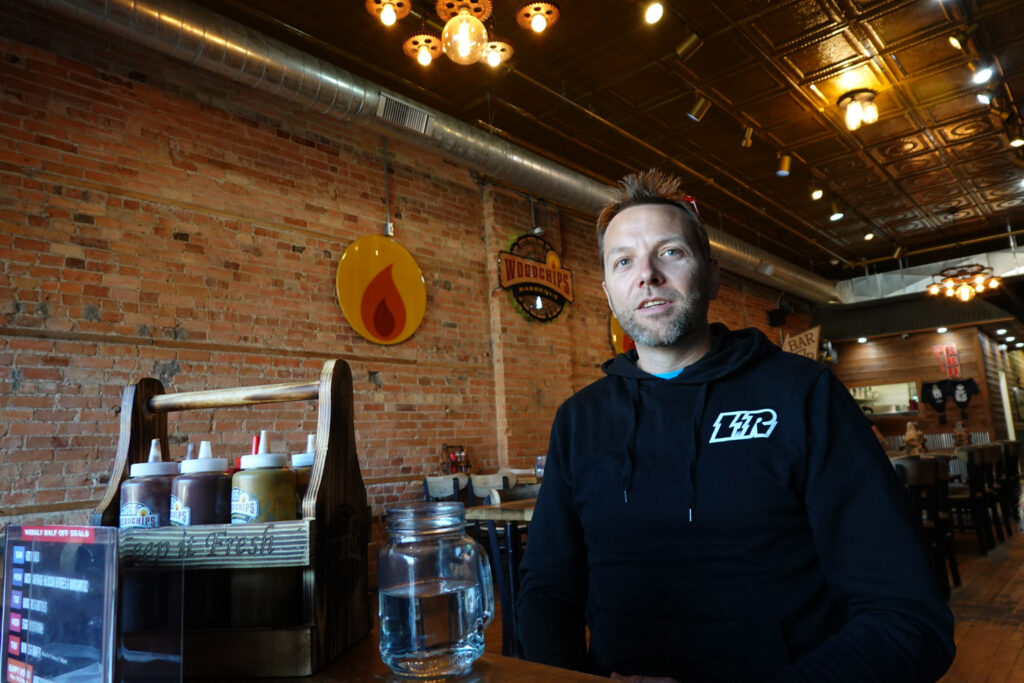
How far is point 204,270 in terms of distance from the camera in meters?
4.57

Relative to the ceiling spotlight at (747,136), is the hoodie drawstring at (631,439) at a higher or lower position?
lower

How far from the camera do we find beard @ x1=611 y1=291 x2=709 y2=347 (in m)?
1.40

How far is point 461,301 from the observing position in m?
6.34

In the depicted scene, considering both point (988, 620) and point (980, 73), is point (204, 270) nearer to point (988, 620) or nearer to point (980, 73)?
point (988, 620)

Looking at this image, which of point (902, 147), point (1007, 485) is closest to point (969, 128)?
point (902, 147)

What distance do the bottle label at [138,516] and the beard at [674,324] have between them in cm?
91

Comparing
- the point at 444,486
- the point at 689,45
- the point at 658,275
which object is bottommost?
the point at 444,486

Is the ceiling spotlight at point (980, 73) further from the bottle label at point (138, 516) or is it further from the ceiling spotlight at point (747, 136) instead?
the bottle label at point (138, 516)

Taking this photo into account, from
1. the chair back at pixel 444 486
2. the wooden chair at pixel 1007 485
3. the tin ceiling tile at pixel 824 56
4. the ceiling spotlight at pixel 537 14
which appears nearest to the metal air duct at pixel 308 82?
the ceiling spotlight at pixel 537 14

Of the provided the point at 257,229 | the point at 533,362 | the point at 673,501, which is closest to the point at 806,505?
the point at 673,501

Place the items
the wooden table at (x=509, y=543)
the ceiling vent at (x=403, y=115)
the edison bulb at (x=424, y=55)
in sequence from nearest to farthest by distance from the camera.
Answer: the wooden table at (x=509, y=543), the edison bulb at (x=424, y=55), the ceiling vent at (x=403, y=115)

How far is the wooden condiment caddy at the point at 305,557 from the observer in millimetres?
833

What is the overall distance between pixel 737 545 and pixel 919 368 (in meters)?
14.3

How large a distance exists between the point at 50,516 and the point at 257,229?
229 cm
